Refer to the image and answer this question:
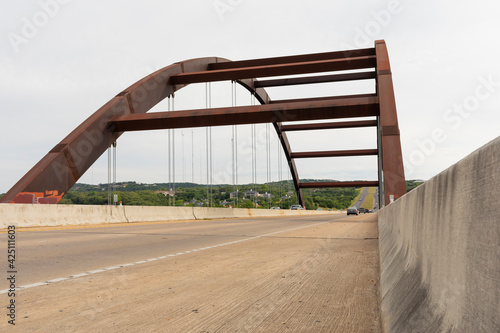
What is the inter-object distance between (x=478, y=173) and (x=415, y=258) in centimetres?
169

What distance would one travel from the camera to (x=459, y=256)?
1.87m

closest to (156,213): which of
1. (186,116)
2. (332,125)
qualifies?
(186,116)

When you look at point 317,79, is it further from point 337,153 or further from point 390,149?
point 337,153

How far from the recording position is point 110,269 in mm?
6258

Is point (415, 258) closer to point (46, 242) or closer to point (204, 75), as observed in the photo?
point (46, 242)

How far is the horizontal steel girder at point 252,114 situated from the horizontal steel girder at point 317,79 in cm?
1503

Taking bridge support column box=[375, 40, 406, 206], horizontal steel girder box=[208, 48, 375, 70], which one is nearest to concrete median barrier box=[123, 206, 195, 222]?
horizontal steel girder box=[208, 48, 375, 70]

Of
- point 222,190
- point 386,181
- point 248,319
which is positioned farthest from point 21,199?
point 222,190

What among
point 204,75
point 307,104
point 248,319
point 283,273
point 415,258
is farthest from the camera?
point 204,75

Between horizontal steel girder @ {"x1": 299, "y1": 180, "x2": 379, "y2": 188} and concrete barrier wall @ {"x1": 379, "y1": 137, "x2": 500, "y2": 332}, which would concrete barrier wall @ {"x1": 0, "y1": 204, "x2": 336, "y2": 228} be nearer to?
concrete barrier wall @ {"x1": 379, "y1": 137, "x2": 500, "y2": 332}

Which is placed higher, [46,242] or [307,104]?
[307,104]

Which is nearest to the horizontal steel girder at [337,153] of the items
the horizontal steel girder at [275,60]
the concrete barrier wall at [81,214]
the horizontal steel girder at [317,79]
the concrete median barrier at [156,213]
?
the horizontal steel girder at [317,79]

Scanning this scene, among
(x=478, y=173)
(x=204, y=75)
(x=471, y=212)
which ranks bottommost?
(x=471, y=212)

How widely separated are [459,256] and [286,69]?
28.9m
